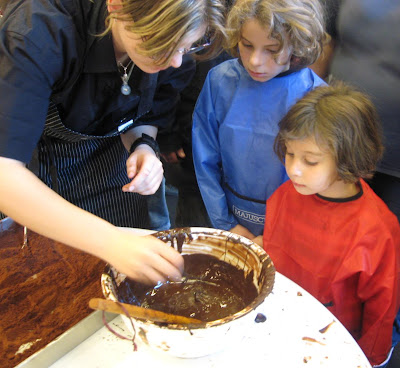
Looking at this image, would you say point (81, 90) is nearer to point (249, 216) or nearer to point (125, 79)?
point (125, 79)

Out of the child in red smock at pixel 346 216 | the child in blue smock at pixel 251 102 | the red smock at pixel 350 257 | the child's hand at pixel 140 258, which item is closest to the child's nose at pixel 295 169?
the child in red smock at pixel 346 216

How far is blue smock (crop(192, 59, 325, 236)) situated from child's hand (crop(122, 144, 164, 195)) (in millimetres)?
472

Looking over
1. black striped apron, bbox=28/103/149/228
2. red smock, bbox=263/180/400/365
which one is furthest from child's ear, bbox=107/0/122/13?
red smock, bbox=263/180/400/365

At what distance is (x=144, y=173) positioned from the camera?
1.23 m

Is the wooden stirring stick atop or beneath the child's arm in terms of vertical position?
atop

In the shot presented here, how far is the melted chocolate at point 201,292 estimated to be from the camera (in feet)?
3.21

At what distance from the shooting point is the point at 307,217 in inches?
56.0

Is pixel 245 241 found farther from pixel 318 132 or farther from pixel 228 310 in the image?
pixel 318 132

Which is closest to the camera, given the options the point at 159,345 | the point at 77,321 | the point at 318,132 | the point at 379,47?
the point at 159,345

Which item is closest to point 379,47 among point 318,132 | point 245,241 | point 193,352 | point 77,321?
point 318,132

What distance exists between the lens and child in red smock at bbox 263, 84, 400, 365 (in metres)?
1.23

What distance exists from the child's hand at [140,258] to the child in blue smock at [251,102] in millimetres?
787

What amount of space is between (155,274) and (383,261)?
0.81 meters

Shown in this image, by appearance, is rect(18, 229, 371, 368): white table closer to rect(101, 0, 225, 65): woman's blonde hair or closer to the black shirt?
the black shirt
